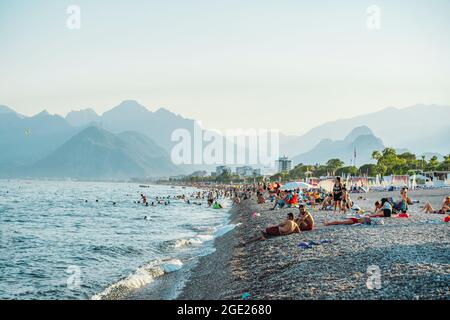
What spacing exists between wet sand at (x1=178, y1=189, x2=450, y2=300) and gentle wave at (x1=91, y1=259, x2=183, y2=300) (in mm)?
1106

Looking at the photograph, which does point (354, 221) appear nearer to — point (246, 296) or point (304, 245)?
point (304, 245)

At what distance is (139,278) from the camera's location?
1334 centimetres

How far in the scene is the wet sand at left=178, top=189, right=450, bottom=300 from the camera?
712 centimetres

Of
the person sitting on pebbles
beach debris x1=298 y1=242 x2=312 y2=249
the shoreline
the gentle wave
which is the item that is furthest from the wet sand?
the gentle wave

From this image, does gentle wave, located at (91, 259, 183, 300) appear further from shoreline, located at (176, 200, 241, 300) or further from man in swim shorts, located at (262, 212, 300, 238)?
man in swim shorts, located at (262, 212, 300, 238)

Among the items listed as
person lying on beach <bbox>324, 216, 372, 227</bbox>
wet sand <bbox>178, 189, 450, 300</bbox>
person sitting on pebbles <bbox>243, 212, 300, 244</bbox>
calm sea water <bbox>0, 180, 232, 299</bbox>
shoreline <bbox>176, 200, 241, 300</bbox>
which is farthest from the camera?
person lying on beach <bbox>324, 216, 372, 227</bbox>

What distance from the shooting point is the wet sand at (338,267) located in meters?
7.12

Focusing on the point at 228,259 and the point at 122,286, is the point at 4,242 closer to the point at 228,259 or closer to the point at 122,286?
the point at 122,286

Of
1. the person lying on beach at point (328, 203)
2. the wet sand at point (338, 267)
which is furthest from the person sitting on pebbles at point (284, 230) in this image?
the person lying on beach at point (328, 203)

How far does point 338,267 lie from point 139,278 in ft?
23.2

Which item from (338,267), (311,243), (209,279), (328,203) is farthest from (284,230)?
(328,203)

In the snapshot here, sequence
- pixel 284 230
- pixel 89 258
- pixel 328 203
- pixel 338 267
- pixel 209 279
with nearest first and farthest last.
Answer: pixel 338 267 → pixel 209 279 → pixel 284 230 → pixel 89 258 → pixel 328 203

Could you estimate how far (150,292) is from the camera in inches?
472

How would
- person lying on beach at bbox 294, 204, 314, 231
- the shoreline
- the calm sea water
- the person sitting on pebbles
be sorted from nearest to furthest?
the shoreline < the calm sea water < the person sitting on pebbles < person lying on beach at bbox 294, 204, 314, 231
